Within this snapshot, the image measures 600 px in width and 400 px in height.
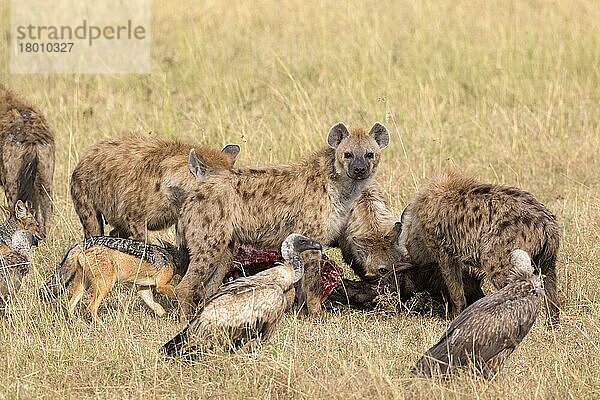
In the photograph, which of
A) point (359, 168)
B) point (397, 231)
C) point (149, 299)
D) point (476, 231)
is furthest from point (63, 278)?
point (476, 231)

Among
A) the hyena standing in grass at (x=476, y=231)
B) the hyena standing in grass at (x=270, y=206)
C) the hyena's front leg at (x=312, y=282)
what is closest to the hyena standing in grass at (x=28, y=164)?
the hyena standing in grass at (x=270, y=206)

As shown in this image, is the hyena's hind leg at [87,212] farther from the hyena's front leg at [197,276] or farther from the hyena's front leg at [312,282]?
the hyena's front leg at [312,282]

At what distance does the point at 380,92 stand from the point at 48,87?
11.2ft

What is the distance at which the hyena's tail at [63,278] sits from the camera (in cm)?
677

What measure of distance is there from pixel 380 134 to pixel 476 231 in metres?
1.16

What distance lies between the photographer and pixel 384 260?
7383 millimetres

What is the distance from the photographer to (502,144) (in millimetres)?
10211

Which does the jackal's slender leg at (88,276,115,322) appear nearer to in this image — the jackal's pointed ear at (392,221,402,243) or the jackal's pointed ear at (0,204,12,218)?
the jackal's pointed ear at (0,204,12,218)

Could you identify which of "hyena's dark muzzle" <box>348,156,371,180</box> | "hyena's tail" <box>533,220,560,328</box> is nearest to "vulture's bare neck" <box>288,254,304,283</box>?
"hyena's dark muzzle" <box>348,156,371,180</box>

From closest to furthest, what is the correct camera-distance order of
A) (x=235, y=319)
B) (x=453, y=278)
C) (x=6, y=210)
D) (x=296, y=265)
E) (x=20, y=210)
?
(x=235, y=319) → (x=296, y=265) → (x=453, y=278) → (x=20, y=210) → (x=6, y=210)

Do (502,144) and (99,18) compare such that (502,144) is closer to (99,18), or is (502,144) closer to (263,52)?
(263,52)

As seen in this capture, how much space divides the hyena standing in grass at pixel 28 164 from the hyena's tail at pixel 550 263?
357cm

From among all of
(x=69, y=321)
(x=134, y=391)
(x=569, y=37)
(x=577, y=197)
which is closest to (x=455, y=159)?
(x=577, y=197)

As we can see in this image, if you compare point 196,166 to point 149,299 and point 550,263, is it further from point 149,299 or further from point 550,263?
point 550,263
